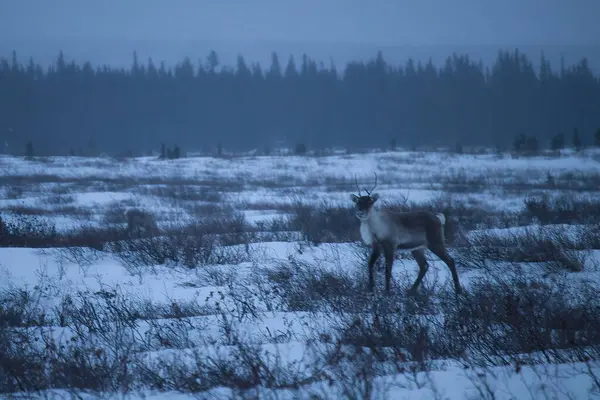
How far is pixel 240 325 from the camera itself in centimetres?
564

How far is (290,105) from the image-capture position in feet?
268

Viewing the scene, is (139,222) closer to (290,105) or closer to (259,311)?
(259,311)

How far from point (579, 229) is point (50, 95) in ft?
287

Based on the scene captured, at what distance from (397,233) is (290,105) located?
7650cm

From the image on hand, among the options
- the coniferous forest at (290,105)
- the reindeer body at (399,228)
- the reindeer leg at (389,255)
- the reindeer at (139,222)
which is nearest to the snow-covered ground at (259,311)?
the reindeer leg at (389,255)

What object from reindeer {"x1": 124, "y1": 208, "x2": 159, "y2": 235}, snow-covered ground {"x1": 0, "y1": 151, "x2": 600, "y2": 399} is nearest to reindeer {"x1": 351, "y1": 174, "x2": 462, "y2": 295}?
snow-covered ground {"x1": 0, "y1": 151, "x2": 600, "y2": 399}

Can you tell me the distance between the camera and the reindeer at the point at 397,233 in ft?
22.2

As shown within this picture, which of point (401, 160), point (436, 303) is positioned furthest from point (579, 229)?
point (401, 160)

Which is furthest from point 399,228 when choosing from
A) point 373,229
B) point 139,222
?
point 139,222

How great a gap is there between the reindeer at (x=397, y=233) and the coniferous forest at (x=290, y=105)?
6155 centimetres

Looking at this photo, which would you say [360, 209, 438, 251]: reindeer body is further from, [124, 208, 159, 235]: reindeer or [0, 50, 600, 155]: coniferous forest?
[0, 50, 600, 155]: coniferous forest

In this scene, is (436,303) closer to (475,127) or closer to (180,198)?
(180,198)

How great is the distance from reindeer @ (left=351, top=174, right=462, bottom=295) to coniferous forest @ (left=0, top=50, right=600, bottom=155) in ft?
202

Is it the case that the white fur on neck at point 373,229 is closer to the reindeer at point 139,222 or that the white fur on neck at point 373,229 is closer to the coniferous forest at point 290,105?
the reindeer at point 139,222
